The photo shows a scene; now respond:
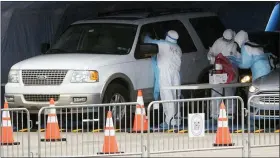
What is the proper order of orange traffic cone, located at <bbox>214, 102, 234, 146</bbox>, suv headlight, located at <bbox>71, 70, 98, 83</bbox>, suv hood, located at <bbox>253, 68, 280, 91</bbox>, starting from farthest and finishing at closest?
suv headlight, located at <bbox>71, 70, 98, 83</bbox> → suv hood, located at <bbox>253, 68, 280, 91</bbox> → orange traffic cone, located at <bbox>214, 102, 234, 146</bbox>

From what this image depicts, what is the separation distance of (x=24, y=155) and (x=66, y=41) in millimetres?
4704

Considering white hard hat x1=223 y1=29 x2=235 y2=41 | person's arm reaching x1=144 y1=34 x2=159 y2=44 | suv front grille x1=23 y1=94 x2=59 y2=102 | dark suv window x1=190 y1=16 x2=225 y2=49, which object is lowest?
suv front grille x1=23 y1=94 x2=59 y2=102

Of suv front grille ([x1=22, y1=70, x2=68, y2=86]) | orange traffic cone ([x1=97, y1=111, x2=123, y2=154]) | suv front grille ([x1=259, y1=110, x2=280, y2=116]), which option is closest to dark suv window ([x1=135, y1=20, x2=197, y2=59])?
suv front grille ([x1=22, y1=70, x2=68, y2=86])

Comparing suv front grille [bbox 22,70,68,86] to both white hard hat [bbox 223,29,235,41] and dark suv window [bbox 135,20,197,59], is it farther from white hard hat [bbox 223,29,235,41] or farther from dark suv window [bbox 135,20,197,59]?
white hard hat [bbox 223,29,235,41]

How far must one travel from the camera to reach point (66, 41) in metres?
19.0

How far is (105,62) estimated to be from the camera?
17.7 m

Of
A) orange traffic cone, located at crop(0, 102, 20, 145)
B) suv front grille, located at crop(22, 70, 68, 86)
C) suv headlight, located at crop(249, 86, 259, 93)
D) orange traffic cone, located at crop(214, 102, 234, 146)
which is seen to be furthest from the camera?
suv front grille, located at crop(22, 70, 68, 86)

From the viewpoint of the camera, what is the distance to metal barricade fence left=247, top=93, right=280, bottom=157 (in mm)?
15008

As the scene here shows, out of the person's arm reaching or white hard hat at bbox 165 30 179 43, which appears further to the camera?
the person's arm reaching

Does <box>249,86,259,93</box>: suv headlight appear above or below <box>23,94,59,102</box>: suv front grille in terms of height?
above

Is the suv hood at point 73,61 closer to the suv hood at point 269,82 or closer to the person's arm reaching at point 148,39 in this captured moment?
the person's arm reaching at point 148,39

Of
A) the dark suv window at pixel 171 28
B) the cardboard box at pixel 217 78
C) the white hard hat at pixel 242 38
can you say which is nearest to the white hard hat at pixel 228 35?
the white hard hat at pixel 242 38

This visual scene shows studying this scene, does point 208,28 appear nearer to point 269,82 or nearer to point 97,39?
point 97,39

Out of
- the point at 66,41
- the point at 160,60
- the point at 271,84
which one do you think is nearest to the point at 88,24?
the point at 66,41
